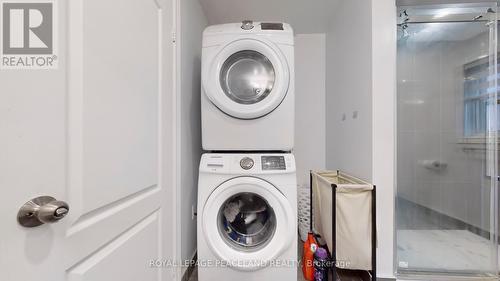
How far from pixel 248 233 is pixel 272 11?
2003 millimetres

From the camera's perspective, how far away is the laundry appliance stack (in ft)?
4.34

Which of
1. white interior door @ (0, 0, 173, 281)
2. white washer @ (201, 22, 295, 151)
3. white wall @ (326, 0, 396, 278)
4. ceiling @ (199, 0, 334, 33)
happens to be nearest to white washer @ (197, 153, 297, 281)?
white washer @ (201, 22, 295, 151)

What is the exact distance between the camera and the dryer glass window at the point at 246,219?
1455 millimetres

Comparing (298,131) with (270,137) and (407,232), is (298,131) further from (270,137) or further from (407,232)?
(407,232)

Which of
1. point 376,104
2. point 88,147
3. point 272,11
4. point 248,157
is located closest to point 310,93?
point 272,11

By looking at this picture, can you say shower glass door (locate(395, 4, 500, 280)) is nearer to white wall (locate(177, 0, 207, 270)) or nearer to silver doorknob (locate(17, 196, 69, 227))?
white wall (locate(177, 0, 207, 270))

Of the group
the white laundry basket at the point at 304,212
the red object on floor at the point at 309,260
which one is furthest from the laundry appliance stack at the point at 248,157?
the white laundry basket at the point at 304,212

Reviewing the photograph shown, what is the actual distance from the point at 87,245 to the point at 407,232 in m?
2.01

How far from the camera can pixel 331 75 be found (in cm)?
231

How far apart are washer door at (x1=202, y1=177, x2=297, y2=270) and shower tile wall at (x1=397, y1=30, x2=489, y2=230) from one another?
1.00 metres

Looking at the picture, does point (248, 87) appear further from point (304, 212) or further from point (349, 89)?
point (304, 212)

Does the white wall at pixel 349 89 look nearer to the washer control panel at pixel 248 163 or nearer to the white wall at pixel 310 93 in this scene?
the white wall at pixel 310 93

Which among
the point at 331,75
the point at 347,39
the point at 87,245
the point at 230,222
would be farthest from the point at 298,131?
the point at 87,245

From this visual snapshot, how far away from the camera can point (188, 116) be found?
1621mm
